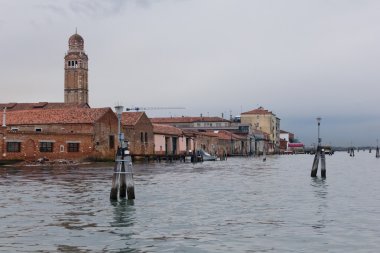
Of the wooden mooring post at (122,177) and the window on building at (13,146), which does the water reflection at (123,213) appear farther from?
the window on building at (13,146)

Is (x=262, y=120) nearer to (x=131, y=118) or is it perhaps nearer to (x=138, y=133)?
(x=131, y=118)

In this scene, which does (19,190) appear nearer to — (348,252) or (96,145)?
(348,252)

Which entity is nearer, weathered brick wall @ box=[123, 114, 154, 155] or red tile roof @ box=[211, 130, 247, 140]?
weathered brick wall @ box=[123, 114, 154, 155]

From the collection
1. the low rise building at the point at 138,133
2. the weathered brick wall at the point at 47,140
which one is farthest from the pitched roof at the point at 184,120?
the weathered brick wall at the point at 47,140

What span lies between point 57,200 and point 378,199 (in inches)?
517

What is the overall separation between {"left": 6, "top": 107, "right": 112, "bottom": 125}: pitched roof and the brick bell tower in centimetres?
5473

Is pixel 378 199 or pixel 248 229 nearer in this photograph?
pixel 248 229

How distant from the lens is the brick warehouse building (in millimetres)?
56406

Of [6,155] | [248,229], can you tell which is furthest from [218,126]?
[248,229]

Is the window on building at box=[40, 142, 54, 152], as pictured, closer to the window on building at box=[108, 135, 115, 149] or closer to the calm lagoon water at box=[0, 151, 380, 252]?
the window on building at box=[108, 135, 115, 149]

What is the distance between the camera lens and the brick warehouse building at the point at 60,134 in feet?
185

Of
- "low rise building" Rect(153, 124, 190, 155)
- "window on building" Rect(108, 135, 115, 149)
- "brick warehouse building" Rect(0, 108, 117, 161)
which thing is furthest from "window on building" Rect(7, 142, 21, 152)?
"low rise building" Rect(153, 124, 190, 155)

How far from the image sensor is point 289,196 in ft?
77.0

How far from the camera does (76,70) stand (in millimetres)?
122688
